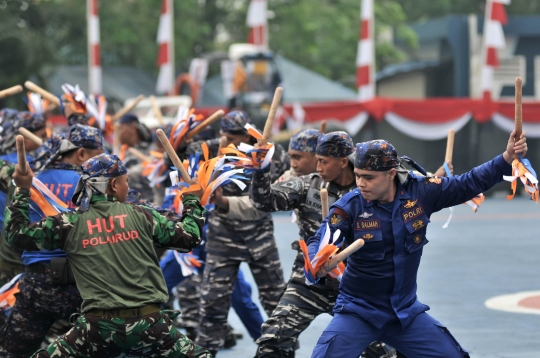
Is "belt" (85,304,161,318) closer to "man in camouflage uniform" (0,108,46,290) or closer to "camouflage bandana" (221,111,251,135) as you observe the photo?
"man in camouflage uniform" (0,108,46,290)

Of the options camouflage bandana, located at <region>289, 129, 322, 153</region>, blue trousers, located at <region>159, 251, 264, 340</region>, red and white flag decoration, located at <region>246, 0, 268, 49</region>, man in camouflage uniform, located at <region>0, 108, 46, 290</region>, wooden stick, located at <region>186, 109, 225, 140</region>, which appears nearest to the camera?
camouflage bandana, located at <region>289, 129, 322, 153</region>

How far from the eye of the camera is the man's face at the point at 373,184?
6.03 meters

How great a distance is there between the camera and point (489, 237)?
56.7 ft

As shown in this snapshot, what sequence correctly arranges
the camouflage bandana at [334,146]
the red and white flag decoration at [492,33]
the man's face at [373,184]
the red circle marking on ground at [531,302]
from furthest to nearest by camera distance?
the red and white flag decoration at [492,33] → the red circle marking on ground at [531,302] → the camouflage bandana at [334,146] → the man's face at [373,184]

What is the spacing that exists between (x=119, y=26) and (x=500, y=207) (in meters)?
16.8

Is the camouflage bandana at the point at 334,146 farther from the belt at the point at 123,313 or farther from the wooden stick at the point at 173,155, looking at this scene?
the belt at the point at 123,313

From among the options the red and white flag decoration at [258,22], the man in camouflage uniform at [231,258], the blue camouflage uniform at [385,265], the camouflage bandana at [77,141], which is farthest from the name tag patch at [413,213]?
the red and white flag decoration at [258,22]

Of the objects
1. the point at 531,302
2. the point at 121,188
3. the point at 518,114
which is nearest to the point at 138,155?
the point at 121,188

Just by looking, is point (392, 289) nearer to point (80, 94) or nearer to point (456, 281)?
point (80, 94)

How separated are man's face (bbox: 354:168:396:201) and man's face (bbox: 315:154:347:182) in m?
0.97

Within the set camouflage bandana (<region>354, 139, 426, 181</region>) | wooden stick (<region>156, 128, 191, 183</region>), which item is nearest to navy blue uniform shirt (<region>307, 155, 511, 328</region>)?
camouflage bandana (<region>354, 139, 426, 181</region>)

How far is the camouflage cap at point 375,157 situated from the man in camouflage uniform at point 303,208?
0.96 m

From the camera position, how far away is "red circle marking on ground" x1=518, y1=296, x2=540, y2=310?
35.4 ft

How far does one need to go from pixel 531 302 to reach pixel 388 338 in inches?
207
